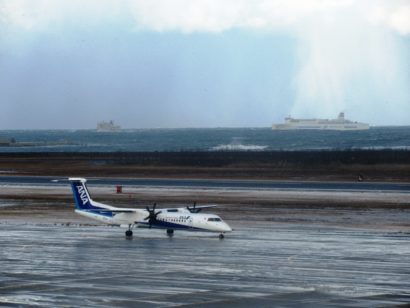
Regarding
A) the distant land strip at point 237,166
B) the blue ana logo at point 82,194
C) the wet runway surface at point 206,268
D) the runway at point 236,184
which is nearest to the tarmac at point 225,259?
the wet runway surface at point 206,268

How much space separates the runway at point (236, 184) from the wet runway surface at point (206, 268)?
3472 centimetres

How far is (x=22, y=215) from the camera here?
7706 cm

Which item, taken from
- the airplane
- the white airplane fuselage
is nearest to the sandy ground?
the airplane

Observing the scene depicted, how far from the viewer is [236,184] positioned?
109m

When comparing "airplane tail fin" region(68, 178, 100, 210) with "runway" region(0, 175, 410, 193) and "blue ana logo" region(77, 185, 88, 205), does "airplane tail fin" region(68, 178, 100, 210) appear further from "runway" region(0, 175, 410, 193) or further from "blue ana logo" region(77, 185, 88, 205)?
"runway" region(0, 175, 410, 193)

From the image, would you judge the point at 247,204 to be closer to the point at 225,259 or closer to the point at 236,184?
the point at 236,184

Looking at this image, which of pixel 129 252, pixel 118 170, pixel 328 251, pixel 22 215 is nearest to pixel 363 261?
pixel 328 251

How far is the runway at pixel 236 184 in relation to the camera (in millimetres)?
101062

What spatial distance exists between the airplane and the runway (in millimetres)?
37941

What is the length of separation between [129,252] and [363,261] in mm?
13564

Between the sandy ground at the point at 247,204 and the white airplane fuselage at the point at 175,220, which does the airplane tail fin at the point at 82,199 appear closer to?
the white airplane fuselage at the point at 175,220

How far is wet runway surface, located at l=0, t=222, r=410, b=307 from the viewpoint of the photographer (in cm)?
3816

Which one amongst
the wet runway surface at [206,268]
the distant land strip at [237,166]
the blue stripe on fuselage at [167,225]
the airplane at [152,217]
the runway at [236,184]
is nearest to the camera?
the wet runway surface at [206,268]

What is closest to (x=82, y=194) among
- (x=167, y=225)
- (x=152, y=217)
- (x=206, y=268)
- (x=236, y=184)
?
(x=152, y=217)
